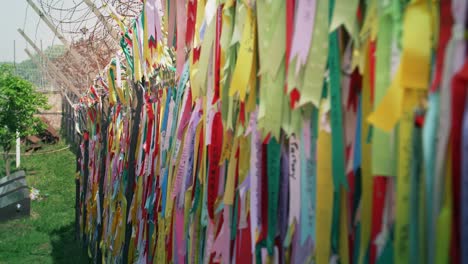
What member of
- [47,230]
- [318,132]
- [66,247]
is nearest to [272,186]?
[318,132]

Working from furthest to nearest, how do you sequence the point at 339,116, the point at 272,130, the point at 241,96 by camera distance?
the point at 241,96 → the point at 272,130 → the point at 339,116

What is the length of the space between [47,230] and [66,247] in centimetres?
155

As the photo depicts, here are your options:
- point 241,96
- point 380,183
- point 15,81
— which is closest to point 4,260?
point 241,96

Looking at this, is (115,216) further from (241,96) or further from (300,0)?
(300,0)

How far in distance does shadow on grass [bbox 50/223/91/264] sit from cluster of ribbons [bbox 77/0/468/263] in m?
4.49

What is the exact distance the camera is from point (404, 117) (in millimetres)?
822

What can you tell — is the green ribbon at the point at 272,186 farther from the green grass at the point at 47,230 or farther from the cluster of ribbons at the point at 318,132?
the green grass at the point at 47,230

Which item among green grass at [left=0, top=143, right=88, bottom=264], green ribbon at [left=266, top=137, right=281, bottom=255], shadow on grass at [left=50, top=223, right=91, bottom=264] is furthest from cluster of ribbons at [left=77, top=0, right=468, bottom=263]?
green grass at [left=0, top=143, right=88, bottom=264]

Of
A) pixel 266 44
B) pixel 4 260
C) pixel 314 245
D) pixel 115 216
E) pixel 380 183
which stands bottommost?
pixel 4 260

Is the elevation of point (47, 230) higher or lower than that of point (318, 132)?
lower

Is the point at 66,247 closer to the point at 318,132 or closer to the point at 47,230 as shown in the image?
the point at 47,230

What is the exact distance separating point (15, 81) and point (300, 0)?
56.9 ft

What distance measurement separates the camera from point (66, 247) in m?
7.27

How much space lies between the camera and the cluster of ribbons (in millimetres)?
771
